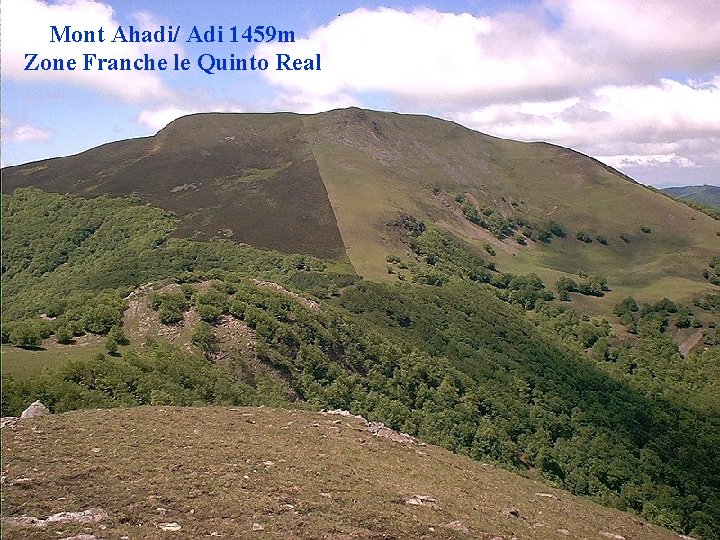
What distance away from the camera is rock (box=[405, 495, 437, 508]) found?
70.2 feet

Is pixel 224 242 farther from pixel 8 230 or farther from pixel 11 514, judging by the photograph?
pixel 11 514

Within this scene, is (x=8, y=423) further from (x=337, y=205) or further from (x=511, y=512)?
(x=337, y=205)

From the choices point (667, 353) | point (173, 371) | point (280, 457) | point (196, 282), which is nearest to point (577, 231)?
point (667, 353)

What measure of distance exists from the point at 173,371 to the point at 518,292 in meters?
111

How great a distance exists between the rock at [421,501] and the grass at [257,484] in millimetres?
225

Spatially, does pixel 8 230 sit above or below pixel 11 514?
above

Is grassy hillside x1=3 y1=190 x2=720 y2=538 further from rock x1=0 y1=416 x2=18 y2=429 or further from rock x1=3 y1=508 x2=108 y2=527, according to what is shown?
rock x1=3 y1=508 x2=108 y2=527

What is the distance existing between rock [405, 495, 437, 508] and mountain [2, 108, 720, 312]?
83615 millimetres

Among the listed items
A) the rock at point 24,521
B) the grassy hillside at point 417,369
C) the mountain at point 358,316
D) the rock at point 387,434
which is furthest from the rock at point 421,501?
the grassy hillside at point 417,369

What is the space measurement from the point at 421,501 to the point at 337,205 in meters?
121

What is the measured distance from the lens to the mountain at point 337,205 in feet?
426

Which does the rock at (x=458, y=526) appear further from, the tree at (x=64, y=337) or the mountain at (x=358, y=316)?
the tree at (x=64, y=337)

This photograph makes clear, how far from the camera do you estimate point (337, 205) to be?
13975 centimetres

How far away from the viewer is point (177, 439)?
79.8ft
